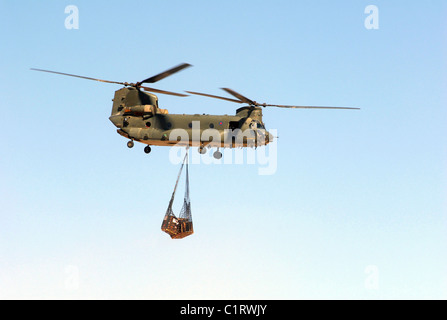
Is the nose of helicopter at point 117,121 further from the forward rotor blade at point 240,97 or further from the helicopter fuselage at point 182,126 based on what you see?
the forward rotor blade at point 240,97

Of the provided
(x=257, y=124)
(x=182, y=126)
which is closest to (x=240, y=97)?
(x=257, y=124)

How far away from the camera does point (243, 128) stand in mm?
47031

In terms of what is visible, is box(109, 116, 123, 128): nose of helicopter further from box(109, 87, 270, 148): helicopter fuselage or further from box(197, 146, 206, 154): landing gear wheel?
box(197, 146, 206, 154): landing gear wheel

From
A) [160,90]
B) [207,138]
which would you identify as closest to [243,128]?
[207,138]

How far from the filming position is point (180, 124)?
46750 mm

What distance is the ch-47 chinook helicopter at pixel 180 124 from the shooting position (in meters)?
46.5

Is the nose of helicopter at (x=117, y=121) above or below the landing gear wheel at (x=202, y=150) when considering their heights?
above

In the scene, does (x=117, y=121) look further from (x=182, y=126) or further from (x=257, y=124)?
(x=257, y=124)

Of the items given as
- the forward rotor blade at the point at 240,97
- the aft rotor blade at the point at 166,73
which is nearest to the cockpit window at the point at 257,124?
the forward rotor blade at the point at 240,97

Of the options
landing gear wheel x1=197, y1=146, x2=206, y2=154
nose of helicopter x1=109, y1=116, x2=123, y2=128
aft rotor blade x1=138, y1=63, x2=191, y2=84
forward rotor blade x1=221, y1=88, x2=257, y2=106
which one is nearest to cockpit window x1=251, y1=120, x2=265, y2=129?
forward rotor blade x1=221, y1=88, x2=257, y2=106

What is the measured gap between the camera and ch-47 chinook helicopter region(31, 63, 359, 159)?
46.5 meters
